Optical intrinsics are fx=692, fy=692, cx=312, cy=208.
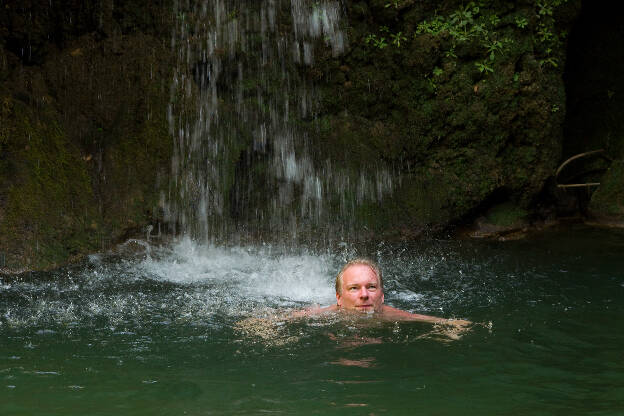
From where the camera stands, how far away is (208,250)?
8.05m

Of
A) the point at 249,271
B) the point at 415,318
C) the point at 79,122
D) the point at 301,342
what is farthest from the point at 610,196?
the point at 79,122

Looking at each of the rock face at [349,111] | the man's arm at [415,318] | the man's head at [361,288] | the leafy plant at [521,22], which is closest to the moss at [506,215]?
the rock face at [349,111]

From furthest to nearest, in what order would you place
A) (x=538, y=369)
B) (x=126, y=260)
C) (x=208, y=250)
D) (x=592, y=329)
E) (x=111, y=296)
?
(x=208, y=250)
(x=126, y=260)
(x=111, y=296)
(x=592, y=329)
(x=538, y=369)

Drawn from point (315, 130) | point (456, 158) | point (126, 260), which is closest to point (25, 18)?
point (126, 260)

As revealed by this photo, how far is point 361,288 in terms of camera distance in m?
5.15

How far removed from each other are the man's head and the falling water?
3346 mm

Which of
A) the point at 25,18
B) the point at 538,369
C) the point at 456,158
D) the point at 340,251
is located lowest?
the point at 538,369

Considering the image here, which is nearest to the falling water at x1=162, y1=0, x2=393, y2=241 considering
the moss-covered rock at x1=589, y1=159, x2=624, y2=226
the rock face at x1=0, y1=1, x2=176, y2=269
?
the rock face at x1=0, y1=1, x2=176, y2=269

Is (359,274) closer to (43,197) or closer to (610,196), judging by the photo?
(43,197)

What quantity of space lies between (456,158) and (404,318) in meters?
4.39

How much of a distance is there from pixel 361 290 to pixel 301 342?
71 centimetres

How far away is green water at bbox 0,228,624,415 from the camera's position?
3.58 meters

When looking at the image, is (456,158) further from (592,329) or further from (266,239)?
(592,329)

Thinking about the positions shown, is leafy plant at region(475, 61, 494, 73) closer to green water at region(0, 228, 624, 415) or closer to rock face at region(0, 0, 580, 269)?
rock face at region(0, 0, 580, 269)
